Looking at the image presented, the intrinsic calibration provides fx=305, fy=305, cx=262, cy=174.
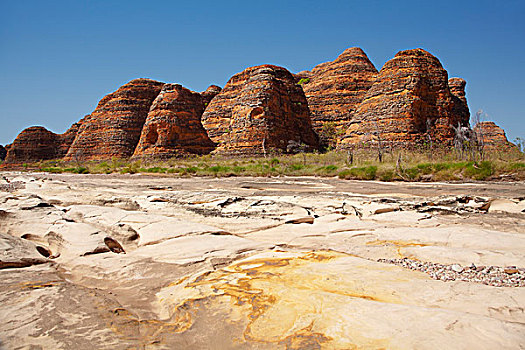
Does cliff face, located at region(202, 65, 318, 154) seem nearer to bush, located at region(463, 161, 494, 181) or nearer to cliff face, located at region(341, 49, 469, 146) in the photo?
cliff face, located at region(341, 49, 469, 146)

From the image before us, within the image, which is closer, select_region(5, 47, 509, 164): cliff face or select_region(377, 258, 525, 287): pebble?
select_region(377, 258, 525, 287): pebble

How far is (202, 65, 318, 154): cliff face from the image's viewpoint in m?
31.5

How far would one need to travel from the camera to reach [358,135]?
2789cm

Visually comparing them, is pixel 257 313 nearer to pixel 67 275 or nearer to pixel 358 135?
pixel 67 275

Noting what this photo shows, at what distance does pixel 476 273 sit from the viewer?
230 cm

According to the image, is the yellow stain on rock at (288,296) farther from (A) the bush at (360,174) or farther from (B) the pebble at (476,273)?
(A) the bush at (360,174)

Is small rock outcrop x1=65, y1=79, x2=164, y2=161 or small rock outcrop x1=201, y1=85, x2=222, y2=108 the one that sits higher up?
small rock outcrop x1=201, y1=85, x2=222, y2=108

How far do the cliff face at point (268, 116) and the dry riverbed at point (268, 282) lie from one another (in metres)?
26.7

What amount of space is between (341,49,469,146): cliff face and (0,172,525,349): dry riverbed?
22.6m

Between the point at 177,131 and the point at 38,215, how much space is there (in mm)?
33694

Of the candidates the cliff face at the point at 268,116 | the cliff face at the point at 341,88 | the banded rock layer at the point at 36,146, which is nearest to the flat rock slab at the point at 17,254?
the cliff face at the point at 268,116

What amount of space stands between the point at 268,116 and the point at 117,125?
2763cm

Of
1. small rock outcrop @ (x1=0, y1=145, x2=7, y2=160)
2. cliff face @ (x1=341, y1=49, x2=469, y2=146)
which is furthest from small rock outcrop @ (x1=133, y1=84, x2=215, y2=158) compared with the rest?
small rock outcrop @ (x1=0, y1=145, x2=7, y2=160)

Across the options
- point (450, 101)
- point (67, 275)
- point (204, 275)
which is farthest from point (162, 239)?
point (450, 101)
